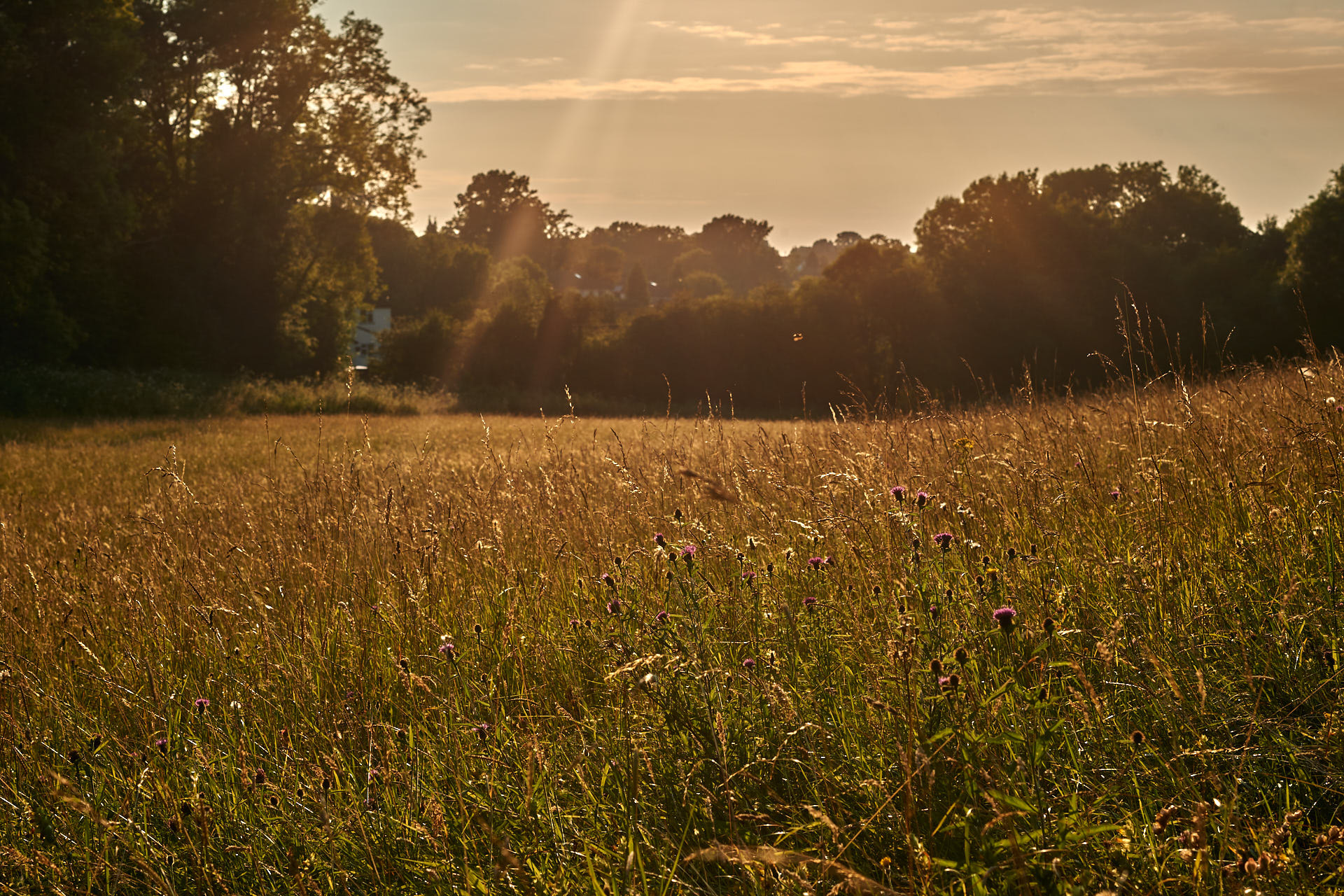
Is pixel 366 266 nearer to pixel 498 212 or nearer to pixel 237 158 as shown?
pixel 237 158

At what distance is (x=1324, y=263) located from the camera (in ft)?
120

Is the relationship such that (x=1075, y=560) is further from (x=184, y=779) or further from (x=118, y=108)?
(x=118, y=108)

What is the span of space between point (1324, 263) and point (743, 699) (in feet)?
150

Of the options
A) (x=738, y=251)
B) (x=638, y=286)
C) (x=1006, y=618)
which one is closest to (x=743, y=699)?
(x=1006, y=618)

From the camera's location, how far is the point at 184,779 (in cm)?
252

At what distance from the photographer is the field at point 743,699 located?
1.78 metres

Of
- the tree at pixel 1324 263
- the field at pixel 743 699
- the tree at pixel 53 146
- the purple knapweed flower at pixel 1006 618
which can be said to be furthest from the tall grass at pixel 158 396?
the tree at pixel 1324 263

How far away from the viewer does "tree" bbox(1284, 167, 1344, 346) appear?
36.1 metres

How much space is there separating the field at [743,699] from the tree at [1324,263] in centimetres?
4132

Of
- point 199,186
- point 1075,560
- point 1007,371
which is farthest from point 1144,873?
point 1007,371

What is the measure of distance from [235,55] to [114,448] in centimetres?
2266

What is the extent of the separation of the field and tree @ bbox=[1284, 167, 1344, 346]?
41324 millimetres

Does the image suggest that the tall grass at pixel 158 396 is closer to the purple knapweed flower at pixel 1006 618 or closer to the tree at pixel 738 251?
the purple knapweed flower at pixel 1006 618

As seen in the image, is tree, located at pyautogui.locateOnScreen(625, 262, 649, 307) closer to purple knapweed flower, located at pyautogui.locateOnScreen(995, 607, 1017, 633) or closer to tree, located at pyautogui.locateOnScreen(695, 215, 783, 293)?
tree, located at pyautogui.locateOnScreen(695, 215, 783, 293)
